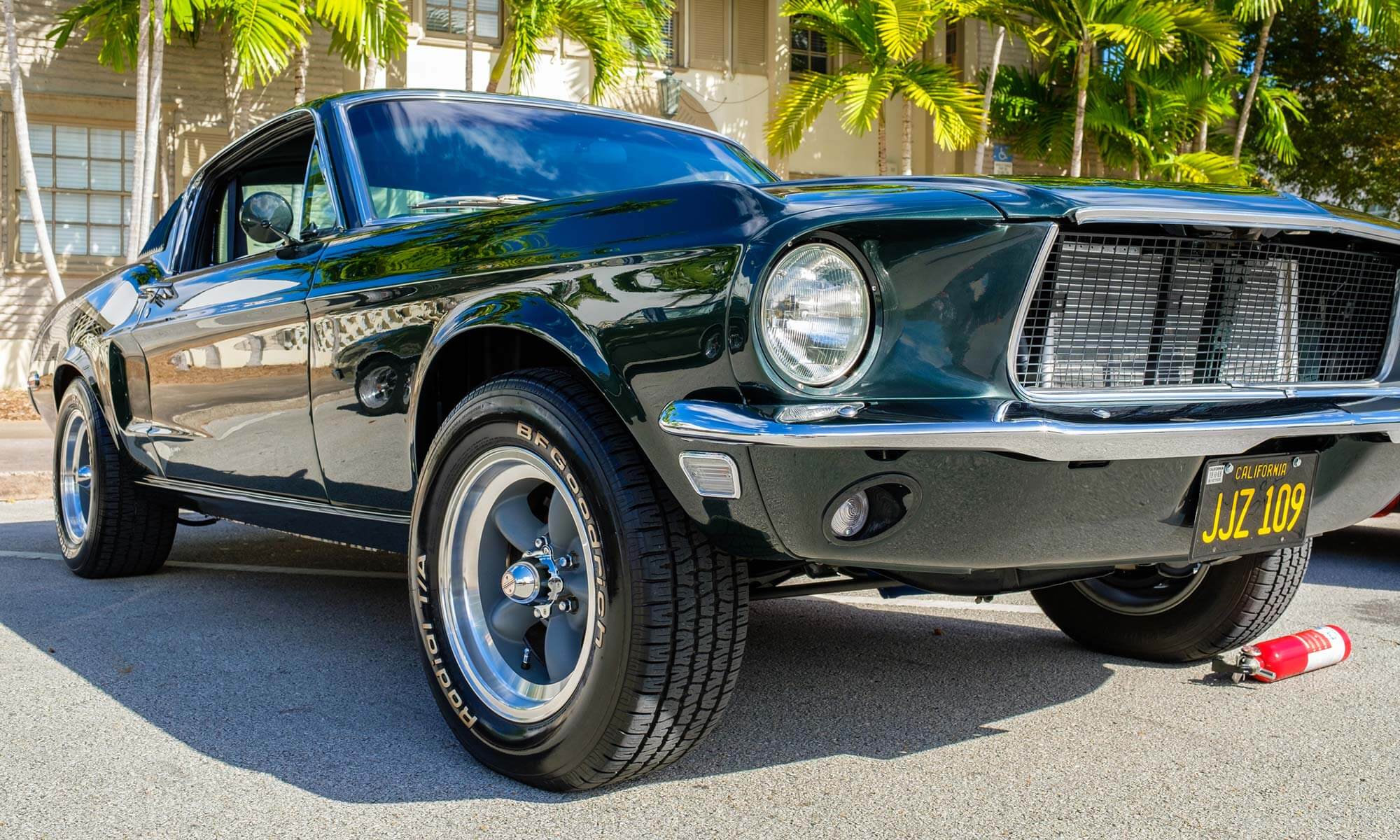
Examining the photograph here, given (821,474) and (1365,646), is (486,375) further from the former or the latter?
(1365,646)

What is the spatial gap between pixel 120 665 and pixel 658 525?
203 cm

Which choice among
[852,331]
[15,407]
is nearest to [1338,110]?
[15,407]

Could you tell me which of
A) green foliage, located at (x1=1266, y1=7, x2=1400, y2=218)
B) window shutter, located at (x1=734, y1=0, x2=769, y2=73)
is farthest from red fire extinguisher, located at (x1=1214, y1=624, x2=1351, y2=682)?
green foliage, located at (x1=1266, y1=7, x2=1400, y2=218)

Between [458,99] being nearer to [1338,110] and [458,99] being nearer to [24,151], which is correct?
[24,151]

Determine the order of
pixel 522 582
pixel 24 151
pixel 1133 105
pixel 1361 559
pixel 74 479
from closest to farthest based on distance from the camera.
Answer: pixel 522 582 < pixel 74 479 < pixel 1361 559 < pixel 24 151 < pixel 1133 105

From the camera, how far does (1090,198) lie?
239 centimetres

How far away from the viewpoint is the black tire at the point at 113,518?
4.77m

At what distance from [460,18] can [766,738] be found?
583 inches

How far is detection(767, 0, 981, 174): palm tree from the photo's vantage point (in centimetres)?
1384

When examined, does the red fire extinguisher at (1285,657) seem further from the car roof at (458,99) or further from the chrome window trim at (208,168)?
the chrome window trim at (208,168)

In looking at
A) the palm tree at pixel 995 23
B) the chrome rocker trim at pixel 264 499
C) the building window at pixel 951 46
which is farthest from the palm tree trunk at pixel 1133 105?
the chrome rocker trim at pixel 264 499

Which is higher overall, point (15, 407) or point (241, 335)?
point (241, 335)

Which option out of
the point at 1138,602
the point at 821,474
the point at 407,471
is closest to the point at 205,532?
the point at 407,471

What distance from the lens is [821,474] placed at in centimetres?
222
